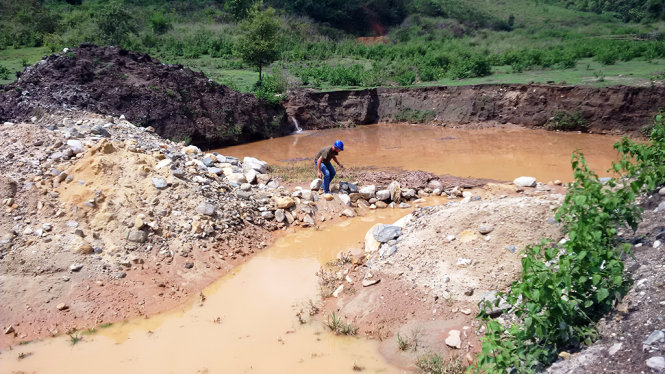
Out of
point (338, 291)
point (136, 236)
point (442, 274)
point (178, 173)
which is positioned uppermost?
point (178, 173)

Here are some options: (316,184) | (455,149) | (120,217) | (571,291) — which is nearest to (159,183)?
(120,217)

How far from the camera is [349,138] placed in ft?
56.0

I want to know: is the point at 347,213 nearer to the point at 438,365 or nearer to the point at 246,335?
the point at 246,335

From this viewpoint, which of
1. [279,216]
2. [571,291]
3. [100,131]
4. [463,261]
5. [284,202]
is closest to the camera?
[571,291]

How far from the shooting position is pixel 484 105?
17.8m

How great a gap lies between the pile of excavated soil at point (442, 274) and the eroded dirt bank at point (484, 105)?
10729 mm

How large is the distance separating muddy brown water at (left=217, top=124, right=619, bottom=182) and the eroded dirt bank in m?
0.59

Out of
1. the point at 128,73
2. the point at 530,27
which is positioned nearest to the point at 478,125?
the point at 128,73

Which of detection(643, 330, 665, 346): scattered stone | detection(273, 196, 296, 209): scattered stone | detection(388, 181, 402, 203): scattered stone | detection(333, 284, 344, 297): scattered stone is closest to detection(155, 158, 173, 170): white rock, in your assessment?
detection(273, 196, 296, 209): scattered stone

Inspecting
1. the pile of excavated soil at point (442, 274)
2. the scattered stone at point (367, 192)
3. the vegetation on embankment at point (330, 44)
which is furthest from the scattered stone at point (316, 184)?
the vegetation on embankment at point (330, 44)

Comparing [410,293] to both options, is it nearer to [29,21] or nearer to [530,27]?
[29,21]

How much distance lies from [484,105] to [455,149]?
4.00 meters

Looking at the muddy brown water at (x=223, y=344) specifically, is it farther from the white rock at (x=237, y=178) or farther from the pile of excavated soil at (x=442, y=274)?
the white rock at (x=237, y=178)

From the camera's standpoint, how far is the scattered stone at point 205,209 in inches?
302
